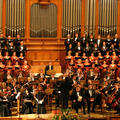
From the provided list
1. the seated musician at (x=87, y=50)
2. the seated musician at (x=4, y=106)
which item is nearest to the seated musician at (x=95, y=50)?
the seated musician at (x=87, y=50)

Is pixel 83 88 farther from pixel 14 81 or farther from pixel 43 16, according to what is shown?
pixel 43 16

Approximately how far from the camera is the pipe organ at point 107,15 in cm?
1379

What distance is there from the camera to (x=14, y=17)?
13.6m

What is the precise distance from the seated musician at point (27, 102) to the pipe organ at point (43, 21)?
4324 mm

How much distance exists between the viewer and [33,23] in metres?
13.7

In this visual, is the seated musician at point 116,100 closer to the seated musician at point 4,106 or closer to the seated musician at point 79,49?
the seated musician at point 4,106

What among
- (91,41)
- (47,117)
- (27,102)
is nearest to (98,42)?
(91,41)

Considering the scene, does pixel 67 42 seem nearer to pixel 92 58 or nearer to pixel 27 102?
pixel 92 58

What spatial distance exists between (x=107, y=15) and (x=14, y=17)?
A: 3.53m

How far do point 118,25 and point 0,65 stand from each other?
4.94 meters

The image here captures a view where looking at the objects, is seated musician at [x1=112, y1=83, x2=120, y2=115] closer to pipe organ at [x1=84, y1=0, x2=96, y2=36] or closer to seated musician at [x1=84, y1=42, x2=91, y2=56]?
seated musician at [x1=84, y1=42, x2=91, y2=56]

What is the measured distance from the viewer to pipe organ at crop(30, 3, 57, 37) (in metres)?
13.7

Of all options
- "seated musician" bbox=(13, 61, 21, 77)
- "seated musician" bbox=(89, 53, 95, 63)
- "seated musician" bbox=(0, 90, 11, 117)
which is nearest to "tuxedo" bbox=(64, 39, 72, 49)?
"seated musician" bbox=(89, 53, 95, 63)

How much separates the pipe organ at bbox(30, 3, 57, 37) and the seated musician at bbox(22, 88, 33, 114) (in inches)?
170
